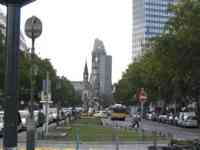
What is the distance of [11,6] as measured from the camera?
6988 mm

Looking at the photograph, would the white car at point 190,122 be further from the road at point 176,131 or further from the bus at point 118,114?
the bus at point 118,114

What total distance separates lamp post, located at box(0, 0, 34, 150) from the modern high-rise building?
101186 millimetres

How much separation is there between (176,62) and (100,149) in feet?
18.5

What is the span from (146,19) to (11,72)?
141m

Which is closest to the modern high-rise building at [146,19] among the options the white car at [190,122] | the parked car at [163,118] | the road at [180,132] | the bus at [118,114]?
the bus at [118,114]

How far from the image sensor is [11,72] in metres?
6.88

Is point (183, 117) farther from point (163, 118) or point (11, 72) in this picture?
point (11, 72)

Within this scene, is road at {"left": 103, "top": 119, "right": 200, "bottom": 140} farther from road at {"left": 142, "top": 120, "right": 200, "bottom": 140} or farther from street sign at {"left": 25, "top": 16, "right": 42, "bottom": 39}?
street sign at {"left": 25, "top": 16, "right": 42, "bottom": 39}

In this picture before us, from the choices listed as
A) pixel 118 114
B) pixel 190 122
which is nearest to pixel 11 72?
pixel 190 122

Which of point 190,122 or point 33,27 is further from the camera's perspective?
point 190,122

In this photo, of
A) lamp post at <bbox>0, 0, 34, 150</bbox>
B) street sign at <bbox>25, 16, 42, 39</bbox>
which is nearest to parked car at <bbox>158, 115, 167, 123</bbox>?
street sign at <bbox>25, 16, 42, 39</bbox>

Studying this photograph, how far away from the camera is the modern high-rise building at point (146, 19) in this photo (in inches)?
4843

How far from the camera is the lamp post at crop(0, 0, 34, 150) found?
268 inches

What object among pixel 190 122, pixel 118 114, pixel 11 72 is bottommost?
pixel 190 122
